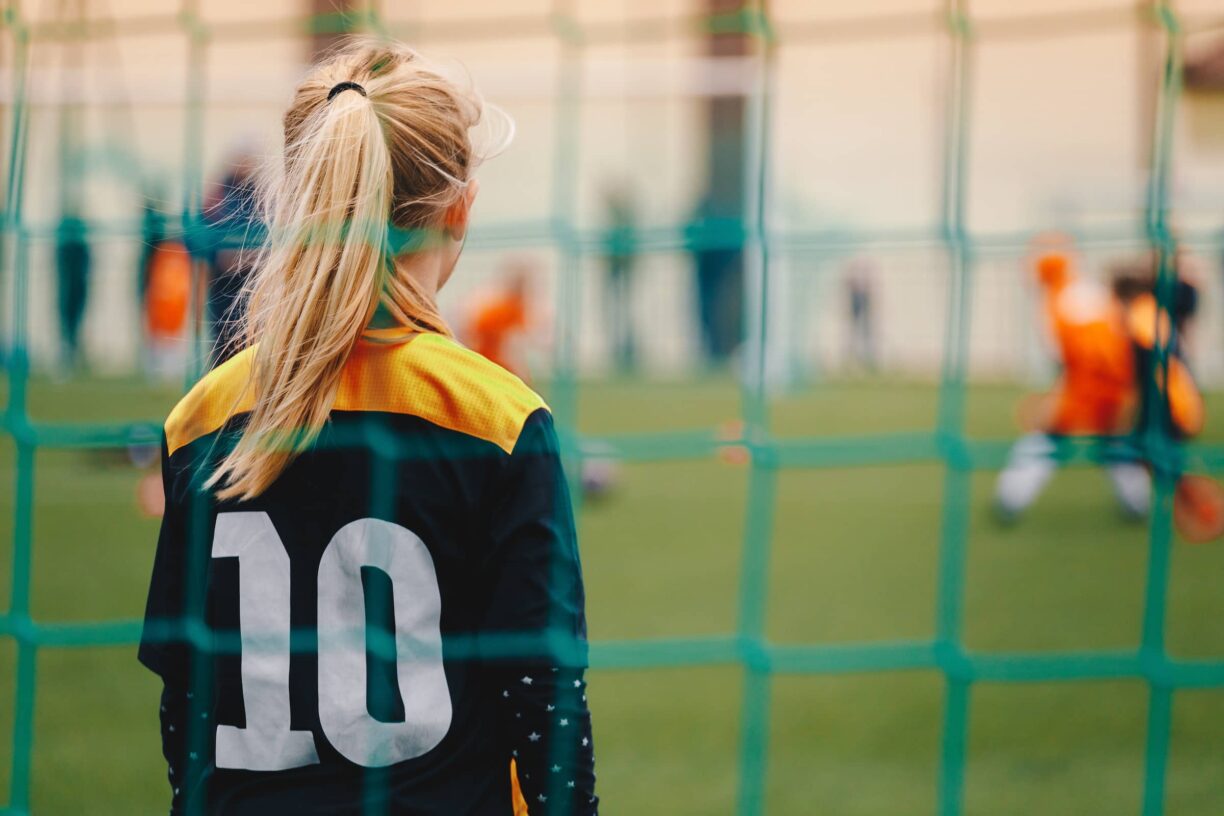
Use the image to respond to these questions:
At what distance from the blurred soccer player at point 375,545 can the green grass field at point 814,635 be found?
113 centimetres

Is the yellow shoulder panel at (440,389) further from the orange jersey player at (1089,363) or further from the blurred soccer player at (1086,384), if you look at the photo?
the orange jersey player at (1089,363)

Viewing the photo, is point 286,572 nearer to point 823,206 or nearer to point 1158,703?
point 1158,703

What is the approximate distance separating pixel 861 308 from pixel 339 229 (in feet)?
36.3

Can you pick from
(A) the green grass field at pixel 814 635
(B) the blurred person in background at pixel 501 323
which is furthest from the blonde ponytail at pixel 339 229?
(B) the blurred person in background at pixel 501 323

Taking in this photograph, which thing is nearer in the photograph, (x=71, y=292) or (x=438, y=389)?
(x=438, y=389)

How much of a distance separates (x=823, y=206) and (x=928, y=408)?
2583 millimetres

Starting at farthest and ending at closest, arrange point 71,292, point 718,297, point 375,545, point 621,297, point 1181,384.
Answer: point 718,297 → point 621,297 → point 71,292 → point 1181,384 → point 375,545

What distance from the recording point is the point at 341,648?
972 mm

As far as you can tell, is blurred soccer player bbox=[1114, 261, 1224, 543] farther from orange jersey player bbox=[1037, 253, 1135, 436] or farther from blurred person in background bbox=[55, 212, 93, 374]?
blurred person in background bbox=[55, 212, 93, 374]

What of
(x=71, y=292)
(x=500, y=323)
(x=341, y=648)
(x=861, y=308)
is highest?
(x=861, y=308)

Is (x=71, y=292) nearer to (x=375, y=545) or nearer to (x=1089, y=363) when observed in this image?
(x=1089, y=363)

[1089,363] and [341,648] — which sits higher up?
[1089,363]

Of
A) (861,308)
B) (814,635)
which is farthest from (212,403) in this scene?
(861,308)

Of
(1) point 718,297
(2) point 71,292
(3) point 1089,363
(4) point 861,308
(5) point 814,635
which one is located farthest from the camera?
(4) point 861,308
